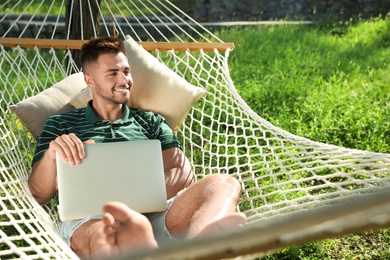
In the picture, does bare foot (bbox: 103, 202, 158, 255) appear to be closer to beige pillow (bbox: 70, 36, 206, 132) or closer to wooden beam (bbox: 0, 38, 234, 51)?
beige pillow (bbox: 70, 36, 206, 132)

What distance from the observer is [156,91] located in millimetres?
2643

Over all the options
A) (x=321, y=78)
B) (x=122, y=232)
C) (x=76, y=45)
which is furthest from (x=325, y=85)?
(x=122, y=232)

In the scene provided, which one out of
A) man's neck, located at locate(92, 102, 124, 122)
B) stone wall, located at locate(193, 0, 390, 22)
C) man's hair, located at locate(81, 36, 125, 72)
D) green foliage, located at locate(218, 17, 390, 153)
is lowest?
stone wall, located at locate(193, 0, 390, 22)

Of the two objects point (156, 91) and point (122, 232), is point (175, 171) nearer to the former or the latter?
point (156, 91)

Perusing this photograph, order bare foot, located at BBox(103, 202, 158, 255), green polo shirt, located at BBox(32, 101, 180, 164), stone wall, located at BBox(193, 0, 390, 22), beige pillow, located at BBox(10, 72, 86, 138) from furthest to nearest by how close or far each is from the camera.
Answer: stone wall, located at BBox(193, 0, 390, 22) → beige pillow, located at BBox(10, 72, 86, 138) → green polo shirt, located at BBox(32, 101, 180, 164) → bare foot, located at BBox(103, 202, 158, 255)

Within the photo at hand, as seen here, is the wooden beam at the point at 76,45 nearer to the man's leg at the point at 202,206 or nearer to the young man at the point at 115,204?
the young man at the point at 115,204

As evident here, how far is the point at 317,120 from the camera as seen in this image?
3.71 metres

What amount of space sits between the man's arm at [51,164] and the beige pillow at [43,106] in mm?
326

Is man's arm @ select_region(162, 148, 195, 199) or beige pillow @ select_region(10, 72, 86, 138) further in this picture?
beige pillow @ select_region(10, 72, 86, 138)

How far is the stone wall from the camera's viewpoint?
6582mm

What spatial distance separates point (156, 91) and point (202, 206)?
747 millimetres

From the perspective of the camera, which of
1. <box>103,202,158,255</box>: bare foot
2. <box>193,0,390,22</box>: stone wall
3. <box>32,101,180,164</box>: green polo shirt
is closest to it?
<box>103,202,158,255</box>: bare foot

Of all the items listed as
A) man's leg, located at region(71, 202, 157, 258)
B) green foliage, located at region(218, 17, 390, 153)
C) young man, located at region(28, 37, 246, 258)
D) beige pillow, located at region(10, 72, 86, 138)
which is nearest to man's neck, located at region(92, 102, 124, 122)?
young man, located at region(28, 37, 246, 258)

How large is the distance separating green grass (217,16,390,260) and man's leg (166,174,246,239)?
0.58 m
